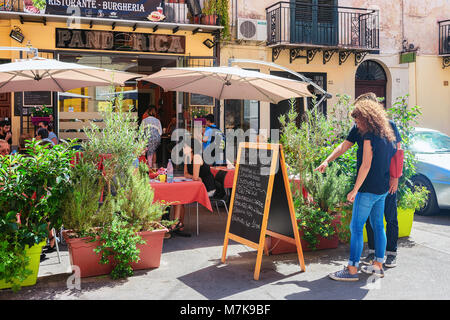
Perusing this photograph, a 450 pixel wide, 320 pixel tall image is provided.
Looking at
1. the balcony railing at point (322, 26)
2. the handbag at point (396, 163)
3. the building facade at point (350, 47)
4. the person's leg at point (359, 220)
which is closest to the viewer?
the person's leg at point (359, 220)

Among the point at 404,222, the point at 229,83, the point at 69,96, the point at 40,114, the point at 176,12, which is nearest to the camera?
the point at 404,222

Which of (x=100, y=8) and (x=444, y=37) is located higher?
(x=444, y=37)

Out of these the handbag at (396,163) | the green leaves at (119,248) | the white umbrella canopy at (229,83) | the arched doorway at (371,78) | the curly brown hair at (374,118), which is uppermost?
the arched doorway at (371,78)

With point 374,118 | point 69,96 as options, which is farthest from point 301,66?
point 374,118

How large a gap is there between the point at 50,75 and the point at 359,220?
520 cm

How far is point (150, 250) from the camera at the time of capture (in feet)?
17.8

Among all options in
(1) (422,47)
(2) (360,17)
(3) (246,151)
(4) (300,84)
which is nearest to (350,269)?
(3) (246,151)

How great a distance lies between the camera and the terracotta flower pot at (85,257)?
16.6ft

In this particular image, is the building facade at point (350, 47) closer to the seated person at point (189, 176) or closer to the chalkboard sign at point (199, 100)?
the chalkboard sign at point (199, 100)

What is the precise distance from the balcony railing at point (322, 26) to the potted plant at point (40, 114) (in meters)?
6.92

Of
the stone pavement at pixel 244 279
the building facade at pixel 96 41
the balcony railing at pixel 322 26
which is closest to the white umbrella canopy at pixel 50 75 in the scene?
the stone pavement at pixel 244 279

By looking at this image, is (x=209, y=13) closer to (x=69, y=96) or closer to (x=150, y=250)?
(x=69, y=96)

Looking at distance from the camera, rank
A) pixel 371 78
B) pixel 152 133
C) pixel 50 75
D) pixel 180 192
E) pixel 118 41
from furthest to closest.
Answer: pixel 371 78 < pixel 118 41 < pixel 152 133 < pixel 50 75 < pixel 180 192

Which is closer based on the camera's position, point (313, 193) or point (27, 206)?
point (27, 206)
